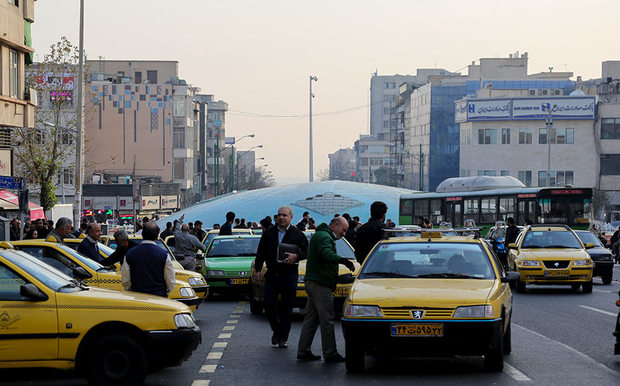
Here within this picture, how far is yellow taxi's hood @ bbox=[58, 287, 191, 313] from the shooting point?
945 cm

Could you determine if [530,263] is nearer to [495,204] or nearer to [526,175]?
[495,204]

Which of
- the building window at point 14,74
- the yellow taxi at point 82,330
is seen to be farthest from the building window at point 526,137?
the yellow taxi at point 82,330

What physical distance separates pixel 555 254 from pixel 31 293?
635 inches

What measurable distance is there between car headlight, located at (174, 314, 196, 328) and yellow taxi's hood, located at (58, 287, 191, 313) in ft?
0.19

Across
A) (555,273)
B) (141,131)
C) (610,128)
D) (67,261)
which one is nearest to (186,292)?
(67,261)

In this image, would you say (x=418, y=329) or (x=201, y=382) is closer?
(x=418, y=329)

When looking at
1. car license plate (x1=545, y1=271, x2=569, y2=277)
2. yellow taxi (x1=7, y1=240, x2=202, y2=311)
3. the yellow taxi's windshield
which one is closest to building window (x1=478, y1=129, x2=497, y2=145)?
car license plate (x1=545, y1=271, x2=569, y2=277)

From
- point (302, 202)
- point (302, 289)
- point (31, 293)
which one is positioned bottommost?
point (302, 202)

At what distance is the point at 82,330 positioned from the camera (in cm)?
936

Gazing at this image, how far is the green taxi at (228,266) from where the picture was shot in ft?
69.9

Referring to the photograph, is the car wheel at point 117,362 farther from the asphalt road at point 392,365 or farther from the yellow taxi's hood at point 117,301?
the asphalt road at point 392,365

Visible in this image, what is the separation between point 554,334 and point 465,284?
4338 mm

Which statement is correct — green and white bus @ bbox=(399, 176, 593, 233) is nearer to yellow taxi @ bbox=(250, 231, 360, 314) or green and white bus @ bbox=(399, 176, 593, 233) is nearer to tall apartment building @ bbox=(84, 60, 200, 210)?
yellow taxi @ bbox=(250, 231, 360, 314)

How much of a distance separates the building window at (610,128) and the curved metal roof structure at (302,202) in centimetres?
2480
